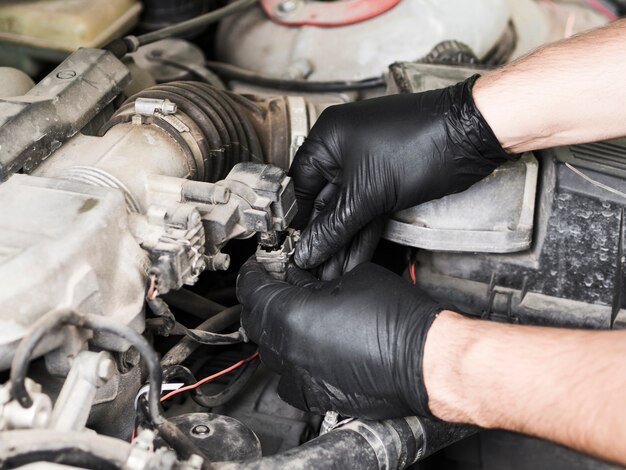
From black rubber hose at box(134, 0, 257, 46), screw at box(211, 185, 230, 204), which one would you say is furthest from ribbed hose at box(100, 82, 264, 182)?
black rubber hose at box(134, 0, 257, 46)

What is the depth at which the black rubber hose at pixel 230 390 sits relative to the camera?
99 centimetres

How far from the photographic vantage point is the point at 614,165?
1.10m

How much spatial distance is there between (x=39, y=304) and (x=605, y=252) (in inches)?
31.2

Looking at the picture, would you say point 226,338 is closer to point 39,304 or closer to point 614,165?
point 39,304

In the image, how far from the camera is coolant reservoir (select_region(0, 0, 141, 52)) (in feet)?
4.29

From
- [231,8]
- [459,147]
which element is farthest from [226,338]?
[231,8]

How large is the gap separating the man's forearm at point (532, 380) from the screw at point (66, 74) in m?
0.64

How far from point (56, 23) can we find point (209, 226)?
0.66 m

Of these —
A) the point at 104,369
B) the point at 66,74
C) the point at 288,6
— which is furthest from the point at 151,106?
the point at 288,6

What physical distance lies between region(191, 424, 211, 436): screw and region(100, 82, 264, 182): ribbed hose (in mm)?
354

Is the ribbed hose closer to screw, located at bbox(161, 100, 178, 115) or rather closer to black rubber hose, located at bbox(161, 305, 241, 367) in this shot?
screw, located at bbox(161, 100, 178, 115)

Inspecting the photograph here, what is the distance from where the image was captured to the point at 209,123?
1.07 meters

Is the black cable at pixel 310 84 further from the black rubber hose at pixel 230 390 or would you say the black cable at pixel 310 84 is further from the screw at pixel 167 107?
the black rubber hose at pixel 230 390

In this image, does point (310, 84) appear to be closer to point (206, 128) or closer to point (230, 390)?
point (206, 128)
